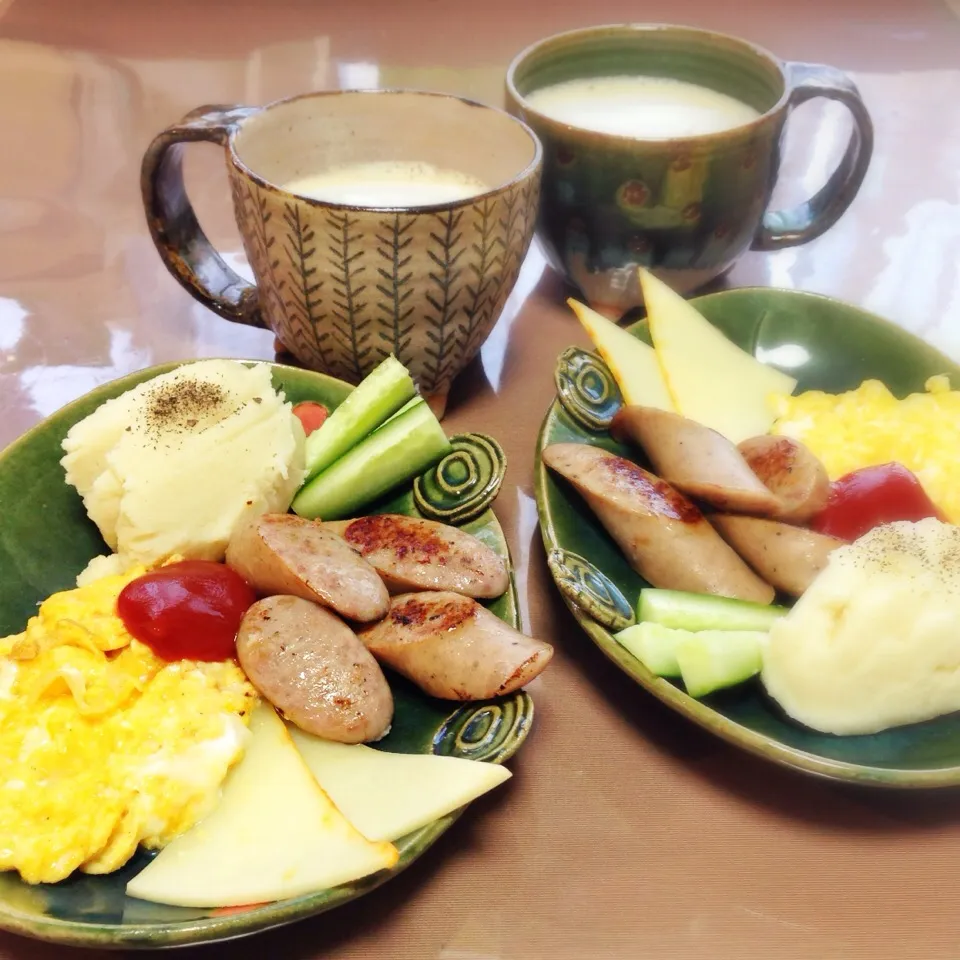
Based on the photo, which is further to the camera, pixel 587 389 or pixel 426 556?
pixel 587 389

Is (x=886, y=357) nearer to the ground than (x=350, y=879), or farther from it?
farther from it

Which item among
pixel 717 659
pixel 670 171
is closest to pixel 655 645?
pixel 717 659

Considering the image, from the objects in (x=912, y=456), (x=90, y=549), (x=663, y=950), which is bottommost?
(x=663, y=950)

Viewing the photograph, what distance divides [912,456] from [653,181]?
2.38 feet

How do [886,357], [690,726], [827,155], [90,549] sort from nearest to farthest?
[690,726]
[90,549]
[886,357]
[827,155]

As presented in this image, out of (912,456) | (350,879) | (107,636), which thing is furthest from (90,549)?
(912,456)

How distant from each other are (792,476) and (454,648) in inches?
25.1

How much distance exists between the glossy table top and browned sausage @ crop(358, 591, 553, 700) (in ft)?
0.55

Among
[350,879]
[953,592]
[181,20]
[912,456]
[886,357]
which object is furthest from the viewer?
[181,20]

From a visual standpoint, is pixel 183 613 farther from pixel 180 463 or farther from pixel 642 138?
pixel 642 138

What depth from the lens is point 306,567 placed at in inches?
48.6

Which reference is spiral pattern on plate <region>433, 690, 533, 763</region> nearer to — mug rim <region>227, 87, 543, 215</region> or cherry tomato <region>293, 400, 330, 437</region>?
cherry tomato <region>293, 400, 330, 437</region>

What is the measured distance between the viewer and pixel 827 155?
2768mm

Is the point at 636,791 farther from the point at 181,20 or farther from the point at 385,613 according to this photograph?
the point at 181,20
